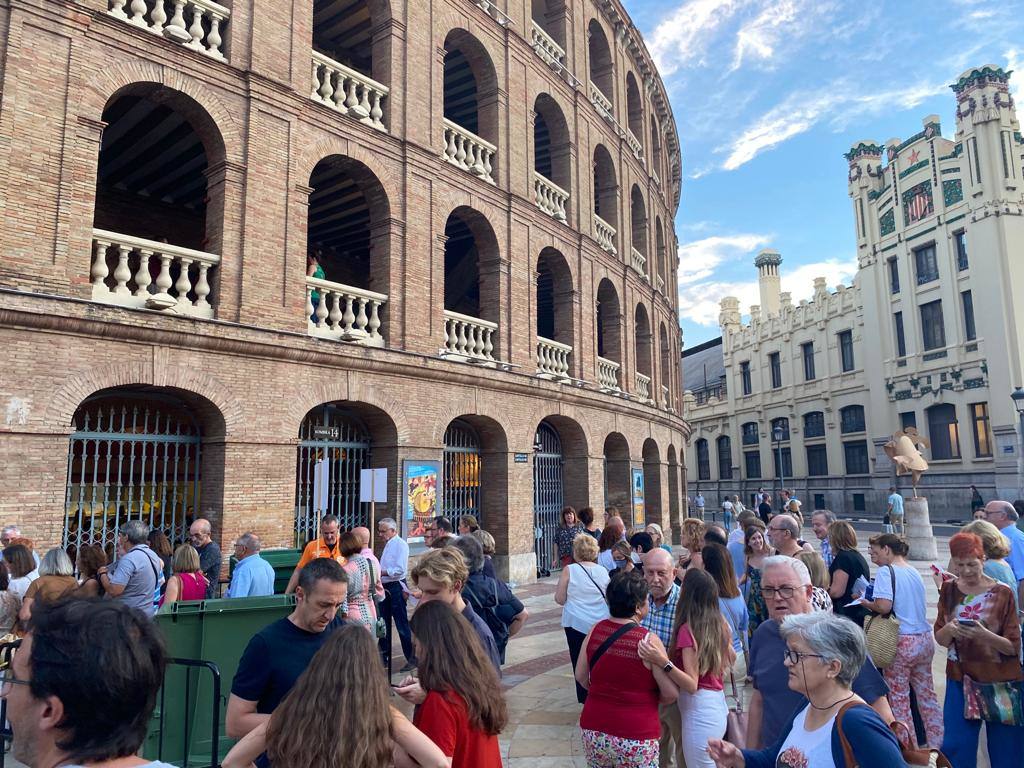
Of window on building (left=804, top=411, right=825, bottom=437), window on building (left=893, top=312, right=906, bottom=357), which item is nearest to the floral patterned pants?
window on building (left=893, top=312, right=906, bottom=357)

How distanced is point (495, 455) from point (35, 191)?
9.81m

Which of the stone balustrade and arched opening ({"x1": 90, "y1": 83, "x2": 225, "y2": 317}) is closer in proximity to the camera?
arched opening ({"x1": 90, "y1": 83, "x2": 225, "y2": 317})

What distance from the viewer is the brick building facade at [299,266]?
29.8 ft

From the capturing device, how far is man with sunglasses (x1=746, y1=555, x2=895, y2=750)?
137 inches

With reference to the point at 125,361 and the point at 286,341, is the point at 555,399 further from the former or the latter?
the point at 125,361

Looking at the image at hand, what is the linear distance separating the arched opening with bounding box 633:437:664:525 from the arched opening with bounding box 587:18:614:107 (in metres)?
11.3

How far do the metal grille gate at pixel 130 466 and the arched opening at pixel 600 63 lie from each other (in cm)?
1651

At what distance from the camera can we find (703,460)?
176 feet

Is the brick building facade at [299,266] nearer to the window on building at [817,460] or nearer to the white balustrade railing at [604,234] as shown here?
the white balustrade railing at [604,234]

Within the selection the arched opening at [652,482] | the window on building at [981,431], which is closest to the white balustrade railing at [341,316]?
the arched opening at [652,482]

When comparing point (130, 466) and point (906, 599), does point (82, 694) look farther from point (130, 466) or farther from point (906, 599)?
point (130, 466)

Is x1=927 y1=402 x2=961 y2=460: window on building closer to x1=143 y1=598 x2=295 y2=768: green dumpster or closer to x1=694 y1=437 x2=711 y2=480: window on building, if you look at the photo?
x1=694 y1=437 x2=711 y2=480: window on building

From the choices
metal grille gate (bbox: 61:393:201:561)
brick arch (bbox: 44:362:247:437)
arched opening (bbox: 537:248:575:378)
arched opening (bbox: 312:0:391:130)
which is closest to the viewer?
brick arch (bbox: 44:362:247:437)

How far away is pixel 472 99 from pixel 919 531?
16985mm
